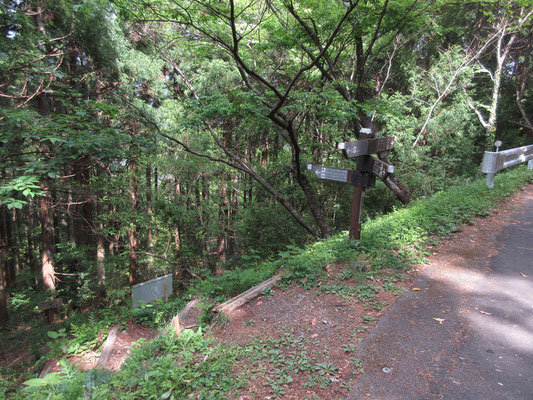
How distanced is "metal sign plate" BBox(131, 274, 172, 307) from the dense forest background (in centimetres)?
225

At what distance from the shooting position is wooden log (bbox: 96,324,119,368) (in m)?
4.07

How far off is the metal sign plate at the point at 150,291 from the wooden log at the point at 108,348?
1.76 ft

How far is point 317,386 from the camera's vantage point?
93.8 inches

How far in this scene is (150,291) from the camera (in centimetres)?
538

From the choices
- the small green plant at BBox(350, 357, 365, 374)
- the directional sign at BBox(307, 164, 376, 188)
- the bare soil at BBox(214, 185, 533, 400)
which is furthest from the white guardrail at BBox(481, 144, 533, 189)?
the small green plant at BBox(350, 357, 365, 374)

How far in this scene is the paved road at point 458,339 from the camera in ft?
7.51

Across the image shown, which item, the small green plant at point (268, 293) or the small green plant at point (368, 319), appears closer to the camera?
the small green plant at point (368, 319)

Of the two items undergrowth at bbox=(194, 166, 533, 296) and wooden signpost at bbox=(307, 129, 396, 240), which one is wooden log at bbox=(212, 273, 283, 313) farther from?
wooden signpost at bbox=(307, 129, 396, 240)

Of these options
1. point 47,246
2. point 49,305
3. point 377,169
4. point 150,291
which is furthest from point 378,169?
point 47,246

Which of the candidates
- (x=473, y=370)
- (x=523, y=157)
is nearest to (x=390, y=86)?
(x=523, y=157)

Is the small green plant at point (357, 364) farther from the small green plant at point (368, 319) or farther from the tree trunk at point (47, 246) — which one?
the tree trunk at point (47, 246)

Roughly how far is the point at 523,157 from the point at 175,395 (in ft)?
36.9

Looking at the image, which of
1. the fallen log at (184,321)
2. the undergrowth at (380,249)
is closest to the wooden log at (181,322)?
the fallen log at (184,321)

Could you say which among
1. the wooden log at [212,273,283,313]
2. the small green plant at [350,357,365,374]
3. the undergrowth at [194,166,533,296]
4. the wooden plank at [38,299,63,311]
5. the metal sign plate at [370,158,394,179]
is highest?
the metal sign plate at [370,158,394,179]
